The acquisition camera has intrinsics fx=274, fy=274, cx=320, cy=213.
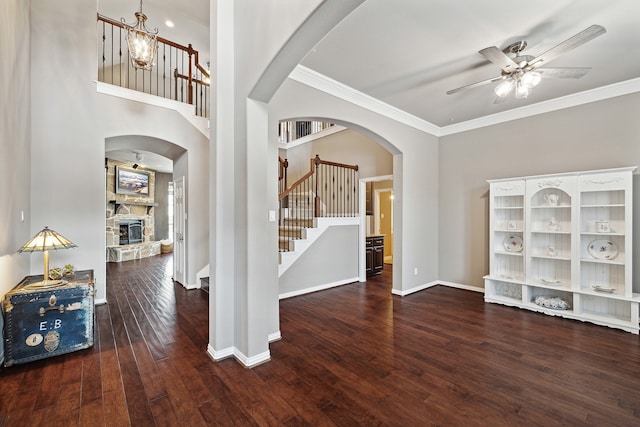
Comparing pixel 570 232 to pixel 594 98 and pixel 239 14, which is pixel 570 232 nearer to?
pixel 594 98

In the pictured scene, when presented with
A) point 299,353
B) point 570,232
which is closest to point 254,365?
point 299,353

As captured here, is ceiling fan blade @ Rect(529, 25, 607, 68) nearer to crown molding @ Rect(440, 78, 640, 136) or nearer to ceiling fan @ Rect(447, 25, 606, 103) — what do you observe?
ceiling fan @ Rect(447, 25, 606, 103)

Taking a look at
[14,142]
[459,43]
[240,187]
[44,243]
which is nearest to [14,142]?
[14,142]

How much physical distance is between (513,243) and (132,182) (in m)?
10.4

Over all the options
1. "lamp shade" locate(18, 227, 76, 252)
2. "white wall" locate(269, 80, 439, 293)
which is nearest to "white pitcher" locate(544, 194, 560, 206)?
"white wall" locate(269, 80, 439, 293)

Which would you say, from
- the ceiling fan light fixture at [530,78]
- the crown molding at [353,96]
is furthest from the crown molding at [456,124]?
the ceiling fan light fixture at [530,78]

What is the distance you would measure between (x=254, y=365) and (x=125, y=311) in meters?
2.62

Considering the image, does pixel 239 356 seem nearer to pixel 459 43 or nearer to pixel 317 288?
pixel 317 288

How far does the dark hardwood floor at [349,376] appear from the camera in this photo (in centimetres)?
189

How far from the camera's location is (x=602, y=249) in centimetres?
366

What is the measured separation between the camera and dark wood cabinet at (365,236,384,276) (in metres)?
6.23

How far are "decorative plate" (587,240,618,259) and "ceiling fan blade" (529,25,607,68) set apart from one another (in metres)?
2.63

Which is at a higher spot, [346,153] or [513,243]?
[346,153]

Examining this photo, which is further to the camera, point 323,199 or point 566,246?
point 323,199
